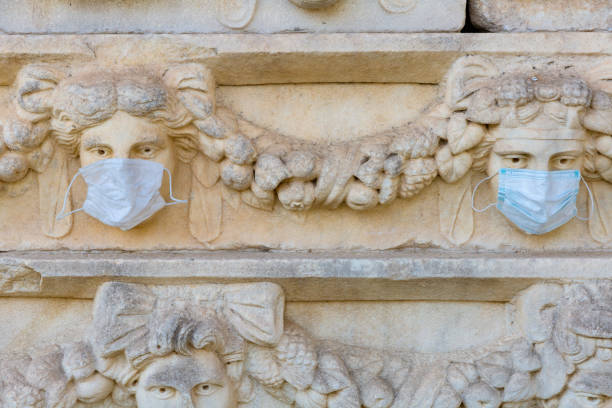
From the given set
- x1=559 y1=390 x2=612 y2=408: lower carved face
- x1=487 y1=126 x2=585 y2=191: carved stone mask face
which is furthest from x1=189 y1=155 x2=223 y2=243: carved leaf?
x1=559 y1=390 x2=612 y2=408: lower carved face

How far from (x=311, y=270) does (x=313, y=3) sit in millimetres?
934

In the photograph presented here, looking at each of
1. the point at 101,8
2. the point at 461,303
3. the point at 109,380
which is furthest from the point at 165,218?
the point at 461,303

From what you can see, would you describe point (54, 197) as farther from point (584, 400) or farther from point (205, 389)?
point (584, 400)

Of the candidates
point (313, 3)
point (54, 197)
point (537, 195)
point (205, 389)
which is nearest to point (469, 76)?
point (537, 195)

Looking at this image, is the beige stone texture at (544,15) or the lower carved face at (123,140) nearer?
the lower carved face at (123,140)

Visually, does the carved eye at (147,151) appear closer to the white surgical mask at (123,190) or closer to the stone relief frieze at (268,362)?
the white surgical mask at (123,190)

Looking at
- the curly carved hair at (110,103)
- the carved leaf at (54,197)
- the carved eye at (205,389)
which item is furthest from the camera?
the carved leaf at (54,197)

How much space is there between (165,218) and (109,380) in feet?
2.00

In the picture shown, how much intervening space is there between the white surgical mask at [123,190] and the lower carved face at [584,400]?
5.32ft

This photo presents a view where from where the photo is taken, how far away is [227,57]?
263cm

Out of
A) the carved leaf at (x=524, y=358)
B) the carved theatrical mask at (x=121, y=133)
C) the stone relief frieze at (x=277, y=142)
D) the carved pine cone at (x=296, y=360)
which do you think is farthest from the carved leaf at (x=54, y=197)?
the carved leaf at (x=524, y=358)

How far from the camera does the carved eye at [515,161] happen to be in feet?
8.74

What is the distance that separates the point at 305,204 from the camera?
2688 millimetres

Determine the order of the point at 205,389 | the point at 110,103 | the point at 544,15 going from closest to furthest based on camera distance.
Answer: the point at 110,103, the point at 205,389, the point at 544,15
